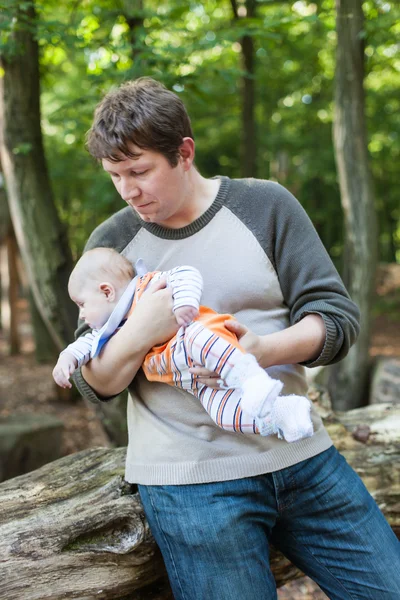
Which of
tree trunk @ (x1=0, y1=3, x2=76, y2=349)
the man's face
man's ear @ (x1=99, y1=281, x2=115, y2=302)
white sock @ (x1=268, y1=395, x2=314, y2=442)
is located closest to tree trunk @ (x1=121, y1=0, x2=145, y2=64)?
tree trunk @ (x1=0, y1=3, x2=76, y2=349)

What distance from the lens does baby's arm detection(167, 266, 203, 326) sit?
1.72 meters

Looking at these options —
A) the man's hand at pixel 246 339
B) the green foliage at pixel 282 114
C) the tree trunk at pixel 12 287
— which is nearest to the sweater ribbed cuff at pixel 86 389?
the man's hand at pixel 246 339

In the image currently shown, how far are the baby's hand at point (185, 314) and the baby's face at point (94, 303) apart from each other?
34cm

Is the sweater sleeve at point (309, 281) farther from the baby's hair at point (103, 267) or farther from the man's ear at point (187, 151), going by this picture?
the baby's hair at point (103, 267)

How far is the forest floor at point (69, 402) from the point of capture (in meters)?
5.09

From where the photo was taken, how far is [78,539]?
1.97 metres

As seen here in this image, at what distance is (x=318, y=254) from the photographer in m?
1.93

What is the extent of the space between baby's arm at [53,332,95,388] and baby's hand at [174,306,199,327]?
0.40 meters

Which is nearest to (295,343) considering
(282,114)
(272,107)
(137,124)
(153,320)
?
(153,320)

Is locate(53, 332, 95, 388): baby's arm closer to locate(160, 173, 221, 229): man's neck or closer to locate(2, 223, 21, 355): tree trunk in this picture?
locate(160, 173, 221, 229): man's neck

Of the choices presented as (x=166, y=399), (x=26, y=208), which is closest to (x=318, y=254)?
(x=166, y=399)

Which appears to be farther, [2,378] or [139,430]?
[2,378]

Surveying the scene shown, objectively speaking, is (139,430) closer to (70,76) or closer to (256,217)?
(256,217)

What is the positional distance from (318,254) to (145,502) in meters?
1.00
